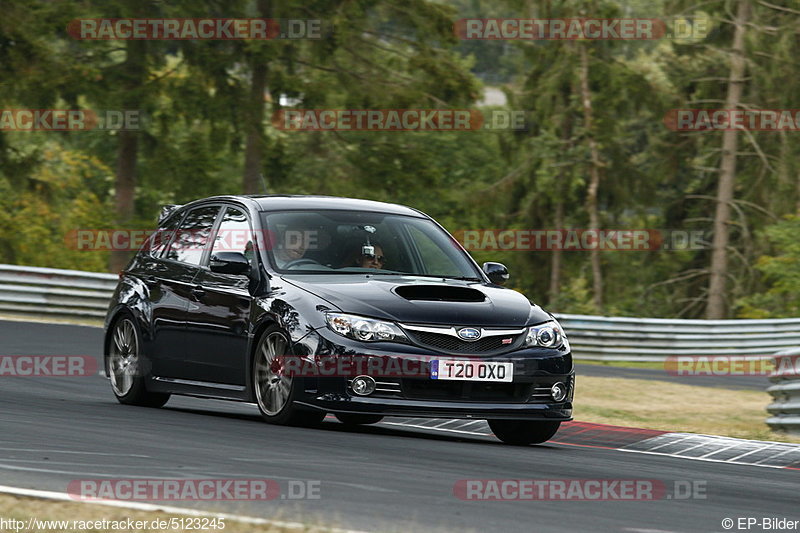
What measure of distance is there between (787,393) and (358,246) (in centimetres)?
466

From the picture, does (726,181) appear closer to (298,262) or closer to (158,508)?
(298,262)

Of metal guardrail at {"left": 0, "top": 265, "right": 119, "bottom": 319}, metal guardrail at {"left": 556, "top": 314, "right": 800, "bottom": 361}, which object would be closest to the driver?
metal guardrail at {"left": 0, "top": 265, "right": 119, "bottom": 319}

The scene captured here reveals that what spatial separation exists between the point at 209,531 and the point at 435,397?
391cm

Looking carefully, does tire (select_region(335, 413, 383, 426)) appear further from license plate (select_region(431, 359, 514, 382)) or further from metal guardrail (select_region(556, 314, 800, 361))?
metal guardrail (select_region(556, 314, 800, 361))

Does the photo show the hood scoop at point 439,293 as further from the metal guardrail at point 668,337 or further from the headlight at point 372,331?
the metal guardrail at point 668,337

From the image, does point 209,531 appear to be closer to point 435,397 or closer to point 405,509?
point 405,509

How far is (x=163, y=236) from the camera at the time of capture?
11.8m

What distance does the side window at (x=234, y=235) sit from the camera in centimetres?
1045

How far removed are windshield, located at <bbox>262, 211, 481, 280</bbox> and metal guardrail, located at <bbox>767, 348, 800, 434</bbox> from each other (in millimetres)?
3576

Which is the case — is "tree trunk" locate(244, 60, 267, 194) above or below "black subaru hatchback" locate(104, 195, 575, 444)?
above

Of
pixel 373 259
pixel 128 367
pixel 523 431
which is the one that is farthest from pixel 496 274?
pixel 128 367

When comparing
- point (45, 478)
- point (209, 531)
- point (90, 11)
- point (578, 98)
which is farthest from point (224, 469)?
point (578, 98)

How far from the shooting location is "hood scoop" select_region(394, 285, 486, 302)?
955 centimetres

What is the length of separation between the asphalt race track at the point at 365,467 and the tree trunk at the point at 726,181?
98.5 ft
